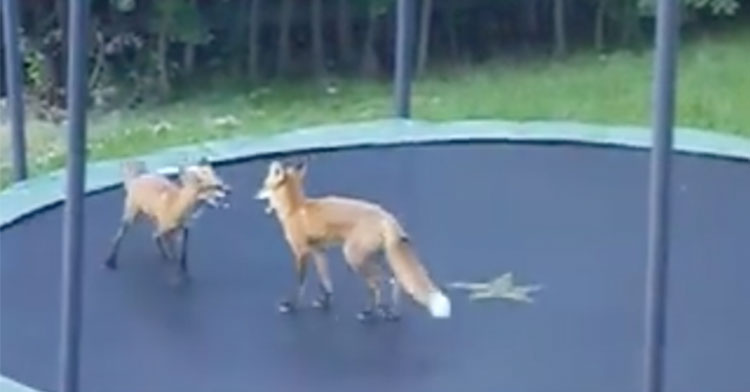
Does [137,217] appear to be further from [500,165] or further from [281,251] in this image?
[500,165]

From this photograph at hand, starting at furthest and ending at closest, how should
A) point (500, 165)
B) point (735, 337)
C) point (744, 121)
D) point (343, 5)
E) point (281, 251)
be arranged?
point (343, 5), point (744, 121), point (500, 165), point (281, 251), point (735, 337)

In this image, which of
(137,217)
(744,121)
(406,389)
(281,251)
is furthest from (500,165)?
(744,121)

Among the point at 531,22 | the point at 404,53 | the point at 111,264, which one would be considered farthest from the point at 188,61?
the point at 111,264

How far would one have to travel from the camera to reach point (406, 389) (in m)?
2.09

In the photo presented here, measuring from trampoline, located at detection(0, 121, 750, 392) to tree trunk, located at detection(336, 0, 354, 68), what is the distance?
5.47 feet

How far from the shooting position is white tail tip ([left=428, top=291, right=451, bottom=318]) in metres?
2.21

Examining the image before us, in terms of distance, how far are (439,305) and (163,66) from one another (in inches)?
103

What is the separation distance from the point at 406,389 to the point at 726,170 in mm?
1055

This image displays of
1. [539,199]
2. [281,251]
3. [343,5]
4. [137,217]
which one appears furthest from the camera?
[343,5]

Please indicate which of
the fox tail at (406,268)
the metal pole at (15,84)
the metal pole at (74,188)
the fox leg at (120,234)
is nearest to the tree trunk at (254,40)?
the metal pole at (15,84)

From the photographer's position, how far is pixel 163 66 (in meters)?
4.76

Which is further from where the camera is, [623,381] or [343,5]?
[343,5]

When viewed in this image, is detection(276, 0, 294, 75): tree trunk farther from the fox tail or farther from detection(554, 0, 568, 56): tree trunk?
the fox tail

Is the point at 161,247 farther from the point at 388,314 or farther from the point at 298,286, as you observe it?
the point at 388,314
